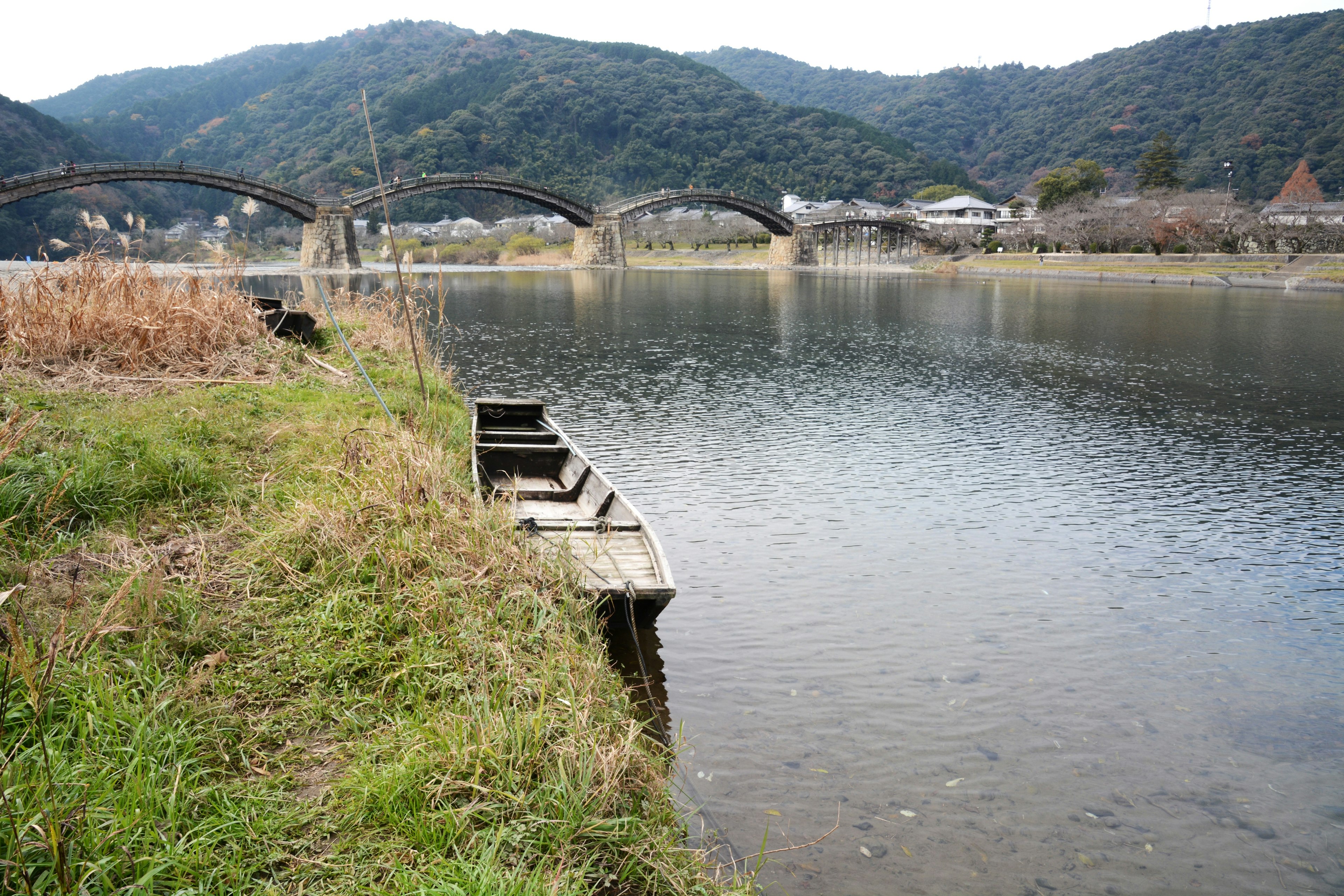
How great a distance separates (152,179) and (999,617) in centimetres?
5909

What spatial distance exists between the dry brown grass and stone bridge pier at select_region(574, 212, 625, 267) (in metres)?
64.8

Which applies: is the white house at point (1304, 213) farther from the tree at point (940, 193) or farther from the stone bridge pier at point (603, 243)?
the stone bridge pier at point (603, 243)

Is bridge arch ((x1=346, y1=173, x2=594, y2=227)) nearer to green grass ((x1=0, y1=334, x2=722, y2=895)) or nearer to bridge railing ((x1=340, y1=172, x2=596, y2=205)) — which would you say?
bridge railing ((x1=340, y1=172, x2=596, y2=205))

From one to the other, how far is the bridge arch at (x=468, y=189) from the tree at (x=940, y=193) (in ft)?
202

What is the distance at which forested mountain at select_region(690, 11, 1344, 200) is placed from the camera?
95.9 meters

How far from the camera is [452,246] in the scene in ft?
296

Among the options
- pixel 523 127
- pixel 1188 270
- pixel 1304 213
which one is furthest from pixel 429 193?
pixel 1304 213

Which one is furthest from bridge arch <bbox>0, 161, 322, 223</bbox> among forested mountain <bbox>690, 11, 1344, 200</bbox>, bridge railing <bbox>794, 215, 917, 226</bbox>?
forested mountain <bbox>690, 11, 1344, 200</bbox>

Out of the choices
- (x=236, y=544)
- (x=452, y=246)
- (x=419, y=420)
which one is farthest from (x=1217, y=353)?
(x=452, y=246)

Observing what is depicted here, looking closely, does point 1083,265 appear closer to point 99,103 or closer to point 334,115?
point 334,115

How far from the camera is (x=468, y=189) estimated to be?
67000 millimetres

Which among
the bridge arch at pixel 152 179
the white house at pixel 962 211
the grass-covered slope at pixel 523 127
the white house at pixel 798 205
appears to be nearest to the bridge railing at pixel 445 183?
the bridge arch at pixel 152 179

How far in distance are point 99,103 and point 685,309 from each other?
140m

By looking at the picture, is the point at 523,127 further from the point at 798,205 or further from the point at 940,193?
the point at 940,193
